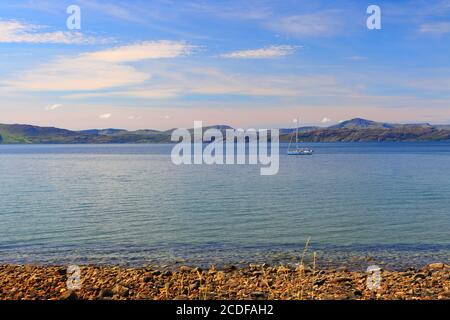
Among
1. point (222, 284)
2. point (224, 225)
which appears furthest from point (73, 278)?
point (224, 225)

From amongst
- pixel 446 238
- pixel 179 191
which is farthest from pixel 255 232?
pixel 179 191

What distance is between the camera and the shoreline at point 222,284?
15.5m

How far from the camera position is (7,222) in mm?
34938

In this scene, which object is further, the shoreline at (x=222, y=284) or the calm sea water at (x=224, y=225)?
the calm sea water at (x=224, y=225)

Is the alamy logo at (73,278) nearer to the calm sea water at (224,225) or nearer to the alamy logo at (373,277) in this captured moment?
the calm sea water at (224,225)

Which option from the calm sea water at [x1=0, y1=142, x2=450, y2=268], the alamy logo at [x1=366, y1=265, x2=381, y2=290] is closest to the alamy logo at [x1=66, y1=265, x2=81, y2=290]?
the calm sea water at [x1=0, y1=142, x2=450, y2=268]

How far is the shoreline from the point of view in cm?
1550

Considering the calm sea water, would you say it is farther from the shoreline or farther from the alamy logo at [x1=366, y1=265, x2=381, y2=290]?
the shoreline

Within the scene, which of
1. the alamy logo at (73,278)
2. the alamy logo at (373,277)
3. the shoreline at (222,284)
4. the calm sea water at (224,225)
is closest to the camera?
the shoreline at (222,284)

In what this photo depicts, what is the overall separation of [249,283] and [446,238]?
17.1m

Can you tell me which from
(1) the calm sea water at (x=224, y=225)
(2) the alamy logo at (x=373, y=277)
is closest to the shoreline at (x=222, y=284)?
(2) the alamy logo at (x=373, y=277)

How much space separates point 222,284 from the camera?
17.8 m
